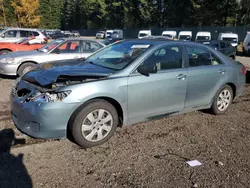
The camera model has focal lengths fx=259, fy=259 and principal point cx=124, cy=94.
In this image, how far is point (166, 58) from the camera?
455cm

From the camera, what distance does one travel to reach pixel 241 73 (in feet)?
18.7

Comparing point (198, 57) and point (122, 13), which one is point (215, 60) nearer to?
point (198, 57)

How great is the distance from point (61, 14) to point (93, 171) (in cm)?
9423

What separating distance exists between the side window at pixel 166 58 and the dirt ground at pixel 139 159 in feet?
3.70

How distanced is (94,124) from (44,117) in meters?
0.74

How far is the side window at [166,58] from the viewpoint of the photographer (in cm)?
436

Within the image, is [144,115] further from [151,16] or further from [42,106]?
[151,16]

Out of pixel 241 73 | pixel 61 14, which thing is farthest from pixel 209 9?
pixel 61 14

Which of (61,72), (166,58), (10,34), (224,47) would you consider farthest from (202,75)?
(10,34)

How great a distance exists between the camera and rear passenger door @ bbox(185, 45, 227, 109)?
188 inches

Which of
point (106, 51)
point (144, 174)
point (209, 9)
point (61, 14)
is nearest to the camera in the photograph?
point (144, 174)

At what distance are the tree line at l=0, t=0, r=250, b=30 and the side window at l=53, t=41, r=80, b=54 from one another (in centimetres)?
4262

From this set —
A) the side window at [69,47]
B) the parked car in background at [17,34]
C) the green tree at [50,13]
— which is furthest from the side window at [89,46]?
the green tree at [50,13]

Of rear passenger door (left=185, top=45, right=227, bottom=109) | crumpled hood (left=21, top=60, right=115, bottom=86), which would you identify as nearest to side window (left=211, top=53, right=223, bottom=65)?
rear passenger door (left=185, top=45, right=227, bottom=109)
